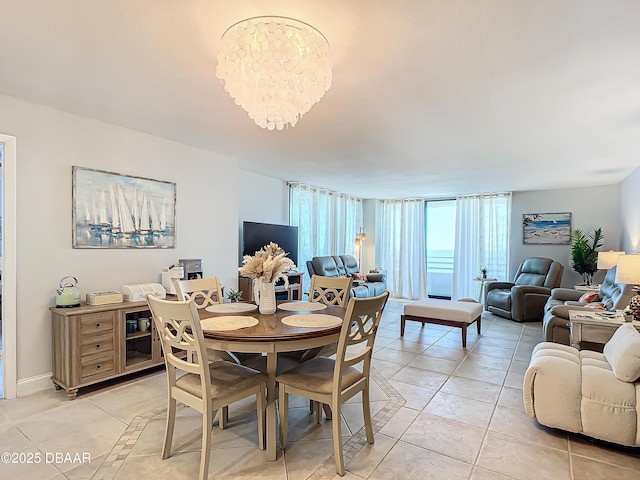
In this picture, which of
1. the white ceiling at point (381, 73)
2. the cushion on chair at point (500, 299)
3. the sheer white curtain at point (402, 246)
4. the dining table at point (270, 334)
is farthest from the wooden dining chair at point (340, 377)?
the sheer white curtain at point (402, 246)

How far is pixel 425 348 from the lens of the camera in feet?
14.0

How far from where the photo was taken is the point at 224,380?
6.69 ft

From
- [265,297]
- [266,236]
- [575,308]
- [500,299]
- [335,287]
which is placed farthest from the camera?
[500,299]

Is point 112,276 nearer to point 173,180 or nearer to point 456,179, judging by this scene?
point 173,180

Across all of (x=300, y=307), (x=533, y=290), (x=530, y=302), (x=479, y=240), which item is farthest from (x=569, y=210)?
(x=300, y=307)

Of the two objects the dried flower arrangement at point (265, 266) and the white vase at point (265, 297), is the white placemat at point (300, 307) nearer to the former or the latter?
the white vase at point (265, 297)

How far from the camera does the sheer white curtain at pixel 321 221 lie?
6.54 meters

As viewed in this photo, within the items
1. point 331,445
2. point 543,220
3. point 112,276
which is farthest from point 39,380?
point 543,220

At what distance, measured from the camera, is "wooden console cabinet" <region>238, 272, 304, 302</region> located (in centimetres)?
477

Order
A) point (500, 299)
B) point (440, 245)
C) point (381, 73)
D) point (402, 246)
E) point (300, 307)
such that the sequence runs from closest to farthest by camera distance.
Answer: point (381, 73), point (300, 307), point (500, 299), point (440, 245), point (402, 246)

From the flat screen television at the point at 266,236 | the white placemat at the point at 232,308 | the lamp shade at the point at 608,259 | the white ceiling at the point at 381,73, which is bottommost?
the white placemat at the point at 232,308

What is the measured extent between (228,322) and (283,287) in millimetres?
3150

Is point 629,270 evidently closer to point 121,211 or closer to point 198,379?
point 198,379

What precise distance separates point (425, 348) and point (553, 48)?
3.35m
